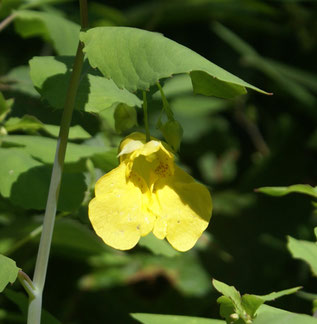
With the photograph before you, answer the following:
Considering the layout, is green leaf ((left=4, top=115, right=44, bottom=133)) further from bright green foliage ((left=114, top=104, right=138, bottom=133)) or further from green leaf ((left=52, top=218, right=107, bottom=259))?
green leaf ((left=52, top=218, right=107, bottom=259))

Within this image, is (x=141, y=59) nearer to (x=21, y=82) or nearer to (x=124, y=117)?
(x=124, y=117)

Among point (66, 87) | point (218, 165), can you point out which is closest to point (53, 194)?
point (66, 87)

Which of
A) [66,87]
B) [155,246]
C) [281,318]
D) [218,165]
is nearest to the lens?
[281,318]

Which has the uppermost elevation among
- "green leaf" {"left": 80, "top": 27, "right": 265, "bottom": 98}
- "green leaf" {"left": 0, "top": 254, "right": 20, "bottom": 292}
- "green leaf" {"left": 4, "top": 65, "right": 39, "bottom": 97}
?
"green leaf" {"left": 80, "top": 27, "right": 265, "bottom": 98}

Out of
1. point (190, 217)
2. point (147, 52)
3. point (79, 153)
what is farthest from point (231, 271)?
point (147, 52)

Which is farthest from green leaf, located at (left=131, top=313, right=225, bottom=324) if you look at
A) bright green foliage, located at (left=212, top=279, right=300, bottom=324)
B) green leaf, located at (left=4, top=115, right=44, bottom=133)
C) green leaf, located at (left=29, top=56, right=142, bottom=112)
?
green leaf, located at (left=4, top=115, right=44, bottom=133)

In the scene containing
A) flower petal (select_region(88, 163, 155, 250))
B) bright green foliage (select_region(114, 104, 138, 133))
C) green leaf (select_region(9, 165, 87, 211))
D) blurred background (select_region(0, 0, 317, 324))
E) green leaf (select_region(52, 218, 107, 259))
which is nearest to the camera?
flower petal (select_region(88, 163, 155, 250))
